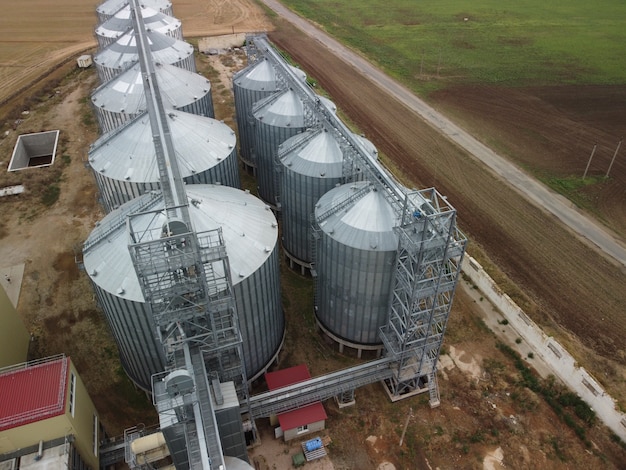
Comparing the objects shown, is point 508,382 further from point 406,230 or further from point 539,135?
point 539,135

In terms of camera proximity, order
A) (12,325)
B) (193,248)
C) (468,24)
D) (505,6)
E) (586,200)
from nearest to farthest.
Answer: (193,248) < (12,325) < (586,200) < (468,24) < (505,6)

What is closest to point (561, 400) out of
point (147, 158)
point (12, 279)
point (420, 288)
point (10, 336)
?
point (420, 288)

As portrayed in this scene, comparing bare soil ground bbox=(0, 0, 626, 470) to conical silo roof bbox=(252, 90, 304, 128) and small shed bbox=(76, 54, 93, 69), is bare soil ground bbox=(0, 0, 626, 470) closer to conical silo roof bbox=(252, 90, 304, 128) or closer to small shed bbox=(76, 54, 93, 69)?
conical silo roof bbox=(252, 90, 304, 128)

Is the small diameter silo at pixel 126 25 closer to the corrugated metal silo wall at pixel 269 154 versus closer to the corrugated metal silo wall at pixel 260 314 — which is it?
the corrugated metal silo wall at pixel 269 154

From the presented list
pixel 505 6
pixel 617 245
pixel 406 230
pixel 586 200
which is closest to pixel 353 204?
pixel 406 230

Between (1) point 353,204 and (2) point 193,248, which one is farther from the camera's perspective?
(1) point 353,204
